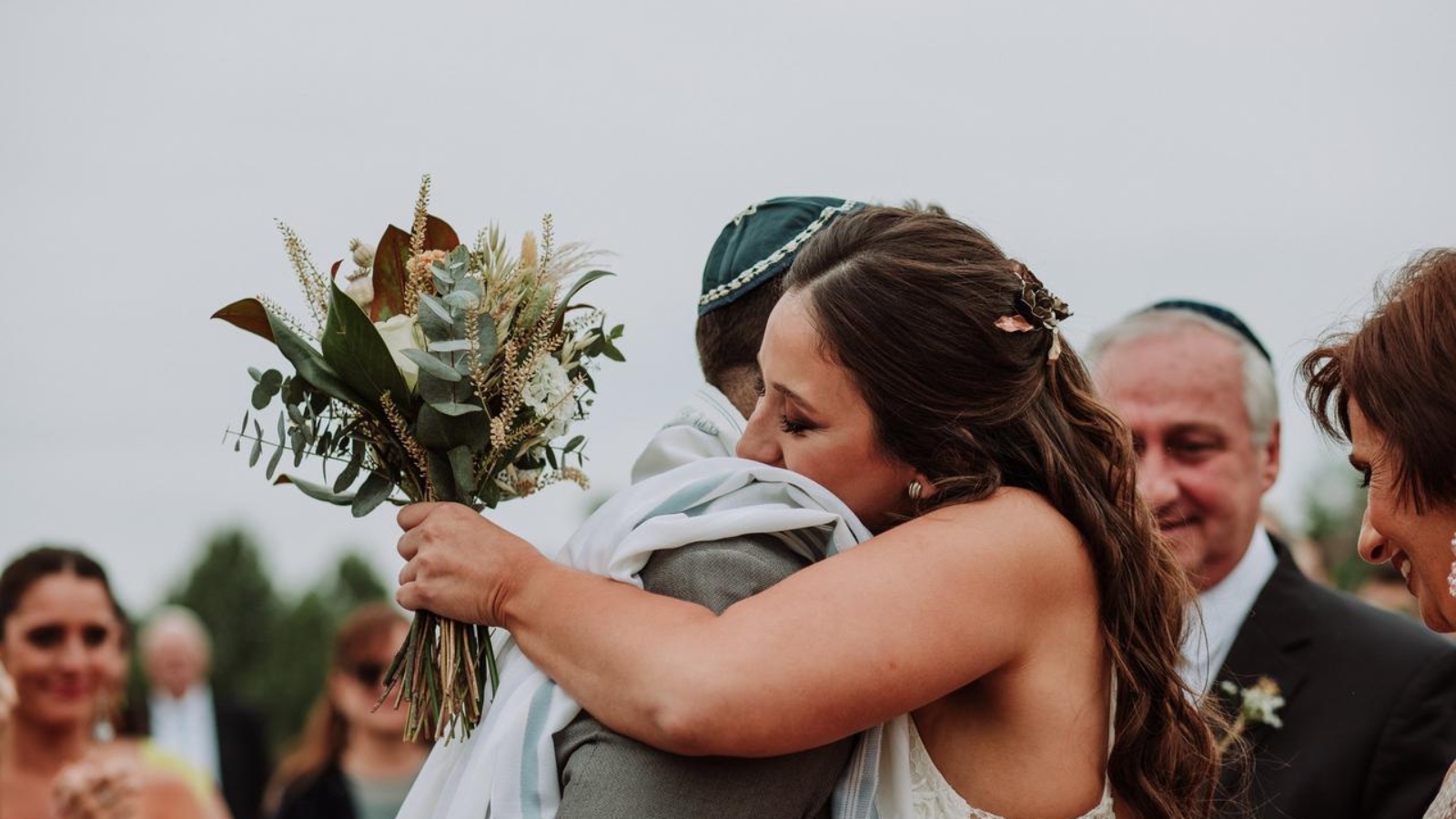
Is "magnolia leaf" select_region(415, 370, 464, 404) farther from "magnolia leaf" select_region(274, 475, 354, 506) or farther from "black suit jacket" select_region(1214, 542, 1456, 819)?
"black suit jacket" select_region(1214, 542, 1456, 819)

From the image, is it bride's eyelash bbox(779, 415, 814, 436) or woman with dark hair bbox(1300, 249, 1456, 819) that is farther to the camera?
bride's eyelash bbox(779, 415, 814, 436)

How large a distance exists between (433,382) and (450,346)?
0.09 m

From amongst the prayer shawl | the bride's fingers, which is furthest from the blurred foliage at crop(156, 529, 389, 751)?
the prayer shawl

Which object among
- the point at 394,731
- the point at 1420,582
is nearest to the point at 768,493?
the point at 1420,582

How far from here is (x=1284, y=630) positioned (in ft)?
16.9

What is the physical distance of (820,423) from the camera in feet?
10.7

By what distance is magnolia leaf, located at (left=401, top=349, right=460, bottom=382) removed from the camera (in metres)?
3.07

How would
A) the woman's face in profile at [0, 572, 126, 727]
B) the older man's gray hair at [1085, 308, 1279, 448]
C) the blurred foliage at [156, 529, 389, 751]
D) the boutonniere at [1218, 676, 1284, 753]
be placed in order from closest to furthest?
the boutonniere at [1218, 676, 1284, 753], the older man's gray hair at [1085, 308, 1279, 448], the woman's face in profile at [0, 572, 126, 727], the blurred foliage at [156, 529, 389, 751]

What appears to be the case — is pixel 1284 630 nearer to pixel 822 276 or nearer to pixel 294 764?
pixel 822 276

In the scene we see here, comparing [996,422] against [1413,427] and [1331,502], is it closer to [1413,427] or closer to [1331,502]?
[1413,427]

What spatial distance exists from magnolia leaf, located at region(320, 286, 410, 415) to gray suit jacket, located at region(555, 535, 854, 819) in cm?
68

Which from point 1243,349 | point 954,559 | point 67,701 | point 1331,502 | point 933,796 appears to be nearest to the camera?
point 954,559

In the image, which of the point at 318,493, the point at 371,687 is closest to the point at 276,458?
the point at 318,493

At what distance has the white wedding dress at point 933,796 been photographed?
315cm
